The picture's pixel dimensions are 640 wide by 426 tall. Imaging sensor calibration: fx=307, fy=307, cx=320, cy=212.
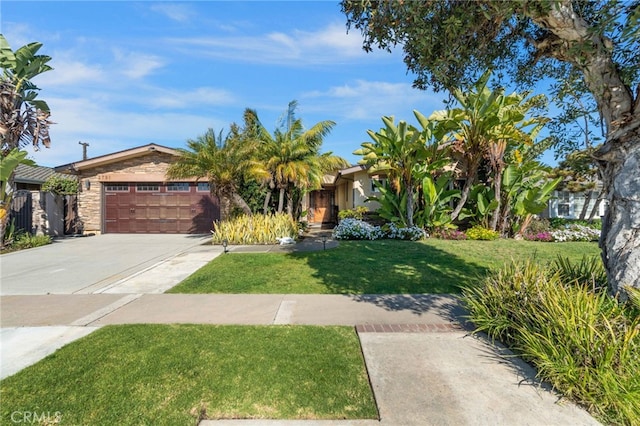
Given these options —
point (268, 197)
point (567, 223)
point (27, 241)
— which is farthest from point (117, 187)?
point (567, 223)

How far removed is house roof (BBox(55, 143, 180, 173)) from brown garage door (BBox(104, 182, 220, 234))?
160cm

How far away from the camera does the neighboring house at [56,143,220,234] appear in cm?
1548

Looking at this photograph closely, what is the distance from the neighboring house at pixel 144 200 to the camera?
50.8 ft

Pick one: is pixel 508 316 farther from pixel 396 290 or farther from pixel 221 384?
pixel 221 384

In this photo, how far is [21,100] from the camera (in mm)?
11016

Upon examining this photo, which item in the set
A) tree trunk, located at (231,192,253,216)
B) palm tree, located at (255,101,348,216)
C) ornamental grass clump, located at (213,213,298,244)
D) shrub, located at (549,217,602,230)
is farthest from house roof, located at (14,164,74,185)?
shrub, located at (549,217,602,230)

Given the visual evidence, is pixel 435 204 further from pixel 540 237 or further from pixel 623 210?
pixel 623 210

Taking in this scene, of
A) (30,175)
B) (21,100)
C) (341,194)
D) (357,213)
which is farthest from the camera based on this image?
(341,194)

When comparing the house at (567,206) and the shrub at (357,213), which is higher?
the house at (567,206)

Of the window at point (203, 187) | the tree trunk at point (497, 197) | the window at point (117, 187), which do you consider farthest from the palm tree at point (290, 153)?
the window at point (117, 187)

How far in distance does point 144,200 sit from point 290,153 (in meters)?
8.44

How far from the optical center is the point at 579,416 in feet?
7.94

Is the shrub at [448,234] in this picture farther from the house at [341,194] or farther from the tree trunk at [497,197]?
the house at [341,194]

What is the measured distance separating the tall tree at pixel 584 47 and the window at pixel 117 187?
50.4ft
